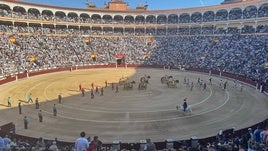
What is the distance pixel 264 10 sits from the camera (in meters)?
62.4

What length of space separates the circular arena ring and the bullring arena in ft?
0.29

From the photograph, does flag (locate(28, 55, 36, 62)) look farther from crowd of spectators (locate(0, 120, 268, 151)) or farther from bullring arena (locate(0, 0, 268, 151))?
crowd of spectators (locate(0, 120, 268, 151))

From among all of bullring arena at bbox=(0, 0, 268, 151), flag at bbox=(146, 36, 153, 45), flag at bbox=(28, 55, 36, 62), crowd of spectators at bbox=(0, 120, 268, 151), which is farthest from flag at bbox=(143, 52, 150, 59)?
crowd of spectators at bbox=(0, 120, 268, 151)

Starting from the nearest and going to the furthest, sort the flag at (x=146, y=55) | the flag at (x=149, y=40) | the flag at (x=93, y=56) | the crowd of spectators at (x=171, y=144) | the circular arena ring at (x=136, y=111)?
the crowd of spectators at (x=171, y=144) → the circular arena ring at (x=136, y=111) → the flag at (x=93, y=56) → the flag at (x=146, y=55) → the flag at (x=149, y=40)

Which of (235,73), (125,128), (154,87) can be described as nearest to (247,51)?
(235,73)

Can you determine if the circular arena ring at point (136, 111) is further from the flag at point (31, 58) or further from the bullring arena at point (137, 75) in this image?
the flag at point (31, 58)

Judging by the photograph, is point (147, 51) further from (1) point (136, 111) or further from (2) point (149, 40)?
(1) point (136, 111)

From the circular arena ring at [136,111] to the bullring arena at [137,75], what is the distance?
0.09 m

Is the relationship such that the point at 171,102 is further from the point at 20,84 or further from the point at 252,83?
the point at 20,84

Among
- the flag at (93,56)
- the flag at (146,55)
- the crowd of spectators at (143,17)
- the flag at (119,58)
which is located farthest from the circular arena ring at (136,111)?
the flag at (146,55)

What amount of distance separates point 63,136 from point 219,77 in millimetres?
35349

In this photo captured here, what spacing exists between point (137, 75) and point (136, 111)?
998 inches

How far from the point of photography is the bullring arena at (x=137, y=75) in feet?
69.9

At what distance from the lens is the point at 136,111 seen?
2714 cm
